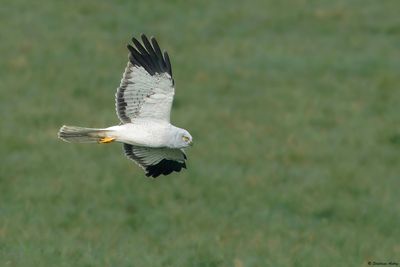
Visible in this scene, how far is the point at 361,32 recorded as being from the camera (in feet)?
63.0

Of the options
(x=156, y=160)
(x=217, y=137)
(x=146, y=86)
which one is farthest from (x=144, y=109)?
(x=217, y=137)

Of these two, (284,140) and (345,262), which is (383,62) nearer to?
(284,140)

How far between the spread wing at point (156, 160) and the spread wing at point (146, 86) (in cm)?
74

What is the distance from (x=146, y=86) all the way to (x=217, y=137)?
5540 mm

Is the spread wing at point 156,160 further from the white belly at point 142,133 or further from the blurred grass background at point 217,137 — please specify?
the white belly at point 142,133

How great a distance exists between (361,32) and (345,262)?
37.3 feet

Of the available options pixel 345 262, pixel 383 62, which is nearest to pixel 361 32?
pixel 383 62

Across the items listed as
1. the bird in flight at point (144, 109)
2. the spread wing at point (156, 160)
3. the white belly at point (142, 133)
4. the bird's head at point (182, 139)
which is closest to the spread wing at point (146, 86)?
the bird in flight at point (144, 109)

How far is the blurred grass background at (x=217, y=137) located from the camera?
916 centimetres

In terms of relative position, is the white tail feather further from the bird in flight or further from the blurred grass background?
the blurred grass background

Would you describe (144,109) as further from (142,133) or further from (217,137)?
(217,137)

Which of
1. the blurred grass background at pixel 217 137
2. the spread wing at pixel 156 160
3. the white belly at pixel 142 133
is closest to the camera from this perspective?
the white belly at pixel 142 133

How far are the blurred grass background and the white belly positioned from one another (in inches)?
38.7

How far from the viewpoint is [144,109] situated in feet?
26.0
